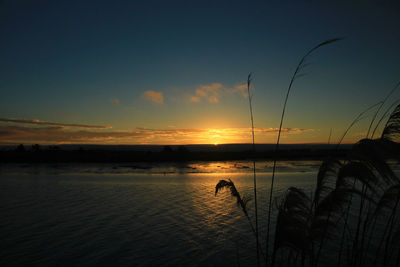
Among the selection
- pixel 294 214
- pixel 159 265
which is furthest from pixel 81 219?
pixel 294 214

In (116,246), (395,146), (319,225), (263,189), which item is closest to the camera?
(395,146)

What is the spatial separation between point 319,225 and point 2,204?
15.0 meters

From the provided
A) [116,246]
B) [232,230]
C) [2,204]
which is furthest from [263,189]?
[2,204]

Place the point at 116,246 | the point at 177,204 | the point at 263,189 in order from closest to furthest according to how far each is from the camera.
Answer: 1. the point at 116,246
2. the point at 177,204
3. the point at 263,189

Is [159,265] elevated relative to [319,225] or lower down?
lower down

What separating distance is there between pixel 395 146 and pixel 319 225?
1358 millimetres

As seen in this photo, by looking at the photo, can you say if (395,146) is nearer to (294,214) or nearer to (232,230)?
(294,214)

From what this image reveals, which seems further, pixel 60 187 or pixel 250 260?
pixel 60 187

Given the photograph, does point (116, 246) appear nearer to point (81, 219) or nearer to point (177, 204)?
point (81, 219)

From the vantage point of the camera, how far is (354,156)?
10.6 feet

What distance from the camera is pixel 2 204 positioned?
13.0m

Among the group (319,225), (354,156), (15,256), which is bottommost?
(15,256)

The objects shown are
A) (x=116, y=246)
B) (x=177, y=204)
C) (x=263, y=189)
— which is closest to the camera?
(x=116, y=246)

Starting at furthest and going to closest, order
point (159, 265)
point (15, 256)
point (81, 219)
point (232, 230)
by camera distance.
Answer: point (81, 219) → point (232, 230) → point (15, 256) → point (159, 265)
